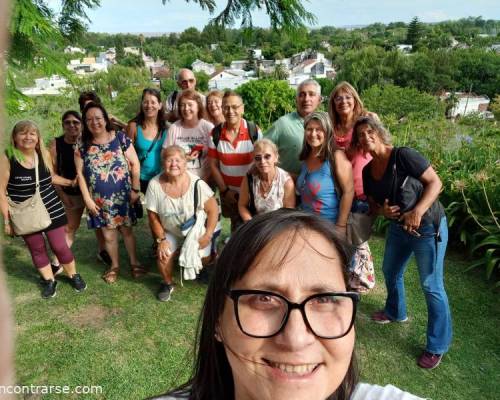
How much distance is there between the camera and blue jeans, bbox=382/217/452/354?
105 inches

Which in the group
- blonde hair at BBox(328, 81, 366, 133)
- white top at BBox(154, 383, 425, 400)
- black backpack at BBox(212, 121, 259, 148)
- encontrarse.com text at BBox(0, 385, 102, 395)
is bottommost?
encontrarse.com text at BBox(0, 385, 102, 395)

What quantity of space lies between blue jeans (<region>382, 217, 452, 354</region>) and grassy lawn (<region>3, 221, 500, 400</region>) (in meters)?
0.27

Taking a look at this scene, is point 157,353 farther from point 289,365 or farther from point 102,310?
point 289,365

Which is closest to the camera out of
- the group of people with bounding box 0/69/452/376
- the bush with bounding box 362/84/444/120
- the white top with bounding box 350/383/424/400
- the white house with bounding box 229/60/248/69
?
the white top with bounding box 350/383/424/400

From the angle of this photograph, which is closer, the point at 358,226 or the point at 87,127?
the point at 358,226

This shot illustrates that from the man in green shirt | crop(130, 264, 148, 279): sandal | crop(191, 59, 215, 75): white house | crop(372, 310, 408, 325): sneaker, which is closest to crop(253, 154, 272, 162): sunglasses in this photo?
the man in green shirt

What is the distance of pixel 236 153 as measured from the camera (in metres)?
3.76

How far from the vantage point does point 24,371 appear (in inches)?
113

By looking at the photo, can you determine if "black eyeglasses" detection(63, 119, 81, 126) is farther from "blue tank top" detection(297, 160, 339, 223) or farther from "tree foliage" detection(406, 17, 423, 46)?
"tree foliage" detection(406, 17, 423, 46)

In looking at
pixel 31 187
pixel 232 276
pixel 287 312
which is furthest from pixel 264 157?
pixel 287 312

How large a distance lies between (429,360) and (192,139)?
2702mm

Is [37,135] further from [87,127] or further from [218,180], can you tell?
[218,180]

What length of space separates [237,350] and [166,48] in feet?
422

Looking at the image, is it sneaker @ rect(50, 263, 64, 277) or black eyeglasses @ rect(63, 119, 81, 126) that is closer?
black eyeglasses @ rect(63, 119, 81, 126)
